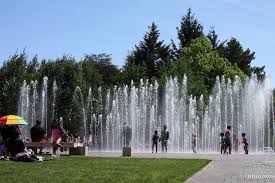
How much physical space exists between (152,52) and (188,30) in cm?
686

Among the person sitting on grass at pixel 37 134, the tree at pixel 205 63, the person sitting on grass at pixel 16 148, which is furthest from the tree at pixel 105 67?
the person sitting on grass at pixel 16 148

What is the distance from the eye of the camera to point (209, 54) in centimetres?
7575

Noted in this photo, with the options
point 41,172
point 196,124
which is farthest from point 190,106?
point 41,172

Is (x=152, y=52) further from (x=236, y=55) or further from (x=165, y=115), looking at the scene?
(x=165, y=115)

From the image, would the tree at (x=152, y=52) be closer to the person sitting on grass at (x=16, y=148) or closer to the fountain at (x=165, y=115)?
the fountain at (x=165, y=115)

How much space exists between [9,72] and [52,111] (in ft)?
20.0

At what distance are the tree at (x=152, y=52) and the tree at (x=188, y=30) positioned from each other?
8.94ft

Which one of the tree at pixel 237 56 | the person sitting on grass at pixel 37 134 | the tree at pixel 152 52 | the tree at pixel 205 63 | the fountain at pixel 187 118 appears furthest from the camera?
the tree at pixel 237 56

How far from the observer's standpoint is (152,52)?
276 ft

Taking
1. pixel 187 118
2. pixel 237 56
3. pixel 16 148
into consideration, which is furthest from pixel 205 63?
pixel 16 148

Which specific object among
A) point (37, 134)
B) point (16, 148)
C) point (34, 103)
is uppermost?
point (34, 103)

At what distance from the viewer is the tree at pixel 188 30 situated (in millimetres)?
85750

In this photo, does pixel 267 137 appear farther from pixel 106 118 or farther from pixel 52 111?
pixel 52 111

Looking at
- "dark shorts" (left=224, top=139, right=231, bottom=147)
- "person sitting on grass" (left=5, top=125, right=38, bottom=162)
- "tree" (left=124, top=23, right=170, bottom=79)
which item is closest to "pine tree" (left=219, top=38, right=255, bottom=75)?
"tree" (left=124, top=23, right=170, bottom=79)
